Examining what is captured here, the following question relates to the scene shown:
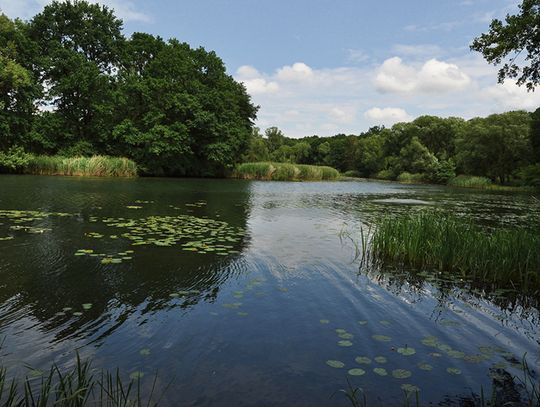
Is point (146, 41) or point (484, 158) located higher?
point (146, 41)

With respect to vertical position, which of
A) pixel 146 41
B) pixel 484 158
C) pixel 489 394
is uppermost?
pixel 146 41

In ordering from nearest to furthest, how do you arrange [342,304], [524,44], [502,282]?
[342,304] → [502,282] → [524,44]

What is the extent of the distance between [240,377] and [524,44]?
16.2 metres

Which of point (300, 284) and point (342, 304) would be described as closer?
point (342, 304)

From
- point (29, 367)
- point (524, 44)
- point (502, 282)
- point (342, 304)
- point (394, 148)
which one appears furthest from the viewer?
point (394, 148)

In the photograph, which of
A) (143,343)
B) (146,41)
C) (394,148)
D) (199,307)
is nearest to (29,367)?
(143,343)

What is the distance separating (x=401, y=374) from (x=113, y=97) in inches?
1657

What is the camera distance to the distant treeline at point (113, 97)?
38031 millimetres

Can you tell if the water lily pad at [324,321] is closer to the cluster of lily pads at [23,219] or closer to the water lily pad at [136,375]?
the water lily pad at [136,375]

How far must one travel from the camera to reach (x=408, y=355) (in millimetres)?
4391

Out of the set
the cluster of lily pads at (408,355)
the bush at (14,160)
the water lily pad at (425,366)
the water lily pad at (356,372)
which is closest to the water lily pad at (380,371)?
the cluster of lily pads at (408,355)

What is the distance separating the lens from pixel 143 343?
4.33 meters

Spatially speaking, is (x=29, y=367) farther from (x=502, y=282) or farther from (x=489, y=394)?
(x=502, y=282)

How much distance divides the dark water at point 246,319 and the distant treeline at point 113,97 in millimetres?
33099
